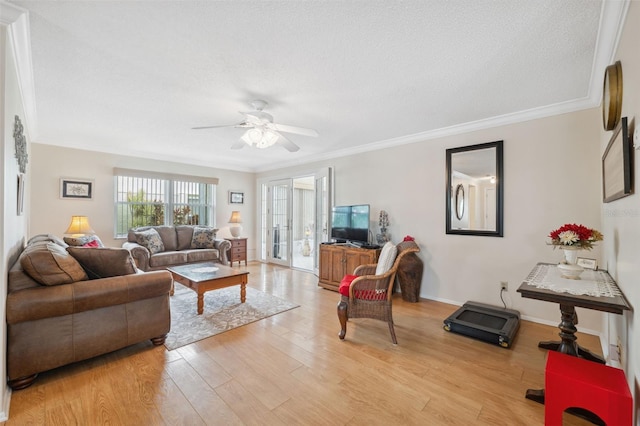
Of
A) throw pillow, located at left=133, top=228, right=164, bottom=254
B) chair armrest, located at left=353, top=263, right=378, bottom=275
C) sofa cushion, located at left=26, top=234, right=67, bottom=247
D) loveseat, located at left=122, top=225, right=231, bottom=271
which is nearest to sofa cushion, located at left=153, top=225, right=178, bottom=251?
loveseat, located at left=122, top=225, right=231, bottom=271

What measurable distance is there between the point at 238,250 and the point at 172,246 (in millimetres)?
1369

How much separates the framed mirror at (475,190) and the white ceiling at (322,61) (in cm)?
38

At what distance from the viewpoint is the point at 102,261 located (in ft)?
7.50

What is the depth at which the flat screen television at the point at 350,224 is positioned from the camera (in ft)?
14.0

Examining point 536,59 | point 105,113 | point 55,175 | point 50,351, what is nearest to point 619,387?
point 536,59

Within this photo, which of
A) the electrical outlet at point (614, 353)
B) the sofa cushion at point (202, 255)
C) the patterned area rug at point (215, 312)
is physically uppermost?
the sofa cushion at point (202, 255)

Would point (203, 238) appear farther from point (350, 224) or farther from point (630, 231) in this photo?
point (630, 231)

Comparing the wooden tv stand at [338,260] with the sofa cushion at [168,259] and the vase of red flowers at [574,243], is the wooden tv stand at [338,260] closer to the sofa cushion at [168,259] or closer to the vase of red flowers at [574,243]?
the vase of red flowers at [574,243]

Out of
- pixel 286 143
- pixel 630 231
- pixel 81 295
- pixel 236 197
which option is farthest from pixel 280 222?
pixel 630 231

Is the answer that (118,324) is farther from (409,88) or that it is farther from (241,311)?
(409,88)

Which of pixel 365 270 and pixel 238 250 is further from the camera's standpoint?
pixel 238 250

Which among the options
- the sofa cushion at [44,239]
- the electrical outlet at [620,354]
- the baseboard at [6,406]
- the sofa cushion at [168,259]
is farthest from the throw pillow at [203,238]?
the electrical outlet at [620,354]

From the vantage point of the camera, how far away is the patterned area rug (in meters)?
2.71

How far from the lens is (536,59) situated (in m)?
2.09
